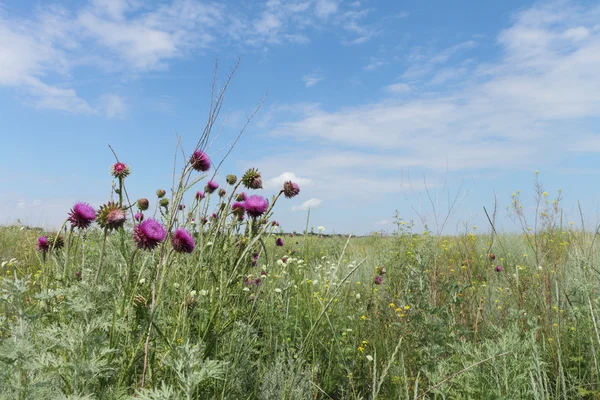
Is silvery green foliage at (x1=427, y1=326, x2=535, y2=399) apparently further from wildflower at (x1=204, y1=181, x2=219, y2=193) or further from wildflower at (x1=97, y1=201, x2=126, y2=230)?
wildflower at (x1=204, y1=181, x2=219, y2=193)

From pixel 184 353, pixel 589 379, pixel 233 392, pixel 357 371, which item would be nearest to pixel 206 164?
pixel 233 392

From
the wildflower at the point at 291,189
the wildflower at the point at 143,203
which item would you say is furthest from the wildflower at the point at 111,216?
the wildflower at the point at 143,203

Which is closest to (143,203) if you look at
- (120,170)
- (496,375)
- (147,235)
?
(120,170)

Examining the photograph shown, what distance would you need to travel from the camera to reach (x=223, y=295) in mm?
2117

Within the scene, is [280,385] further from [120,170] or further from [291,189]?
[120,170]

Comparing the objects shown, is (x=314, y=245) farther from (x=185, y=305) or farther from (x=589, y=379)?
(x=185, y=305)

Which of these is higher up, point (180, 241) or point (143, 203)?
point (143, 203)

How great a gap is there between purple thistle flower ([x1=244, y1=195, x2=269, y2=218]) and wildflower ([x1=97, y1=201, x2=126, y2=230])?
0.74 m

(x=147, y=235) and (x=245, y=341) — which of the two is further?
(x=245, y=341)

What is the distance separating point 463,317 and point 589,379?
0.87 meters

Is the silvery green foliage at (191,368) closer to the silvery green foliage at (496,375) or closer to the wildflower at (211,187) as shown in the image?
the silvery green foliage at (496,375)

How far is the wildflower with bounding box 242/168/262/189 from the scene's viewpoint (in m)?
2.88

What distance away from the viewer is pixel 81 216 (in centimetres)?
226

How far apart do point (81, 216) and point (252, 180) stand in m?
1.05
